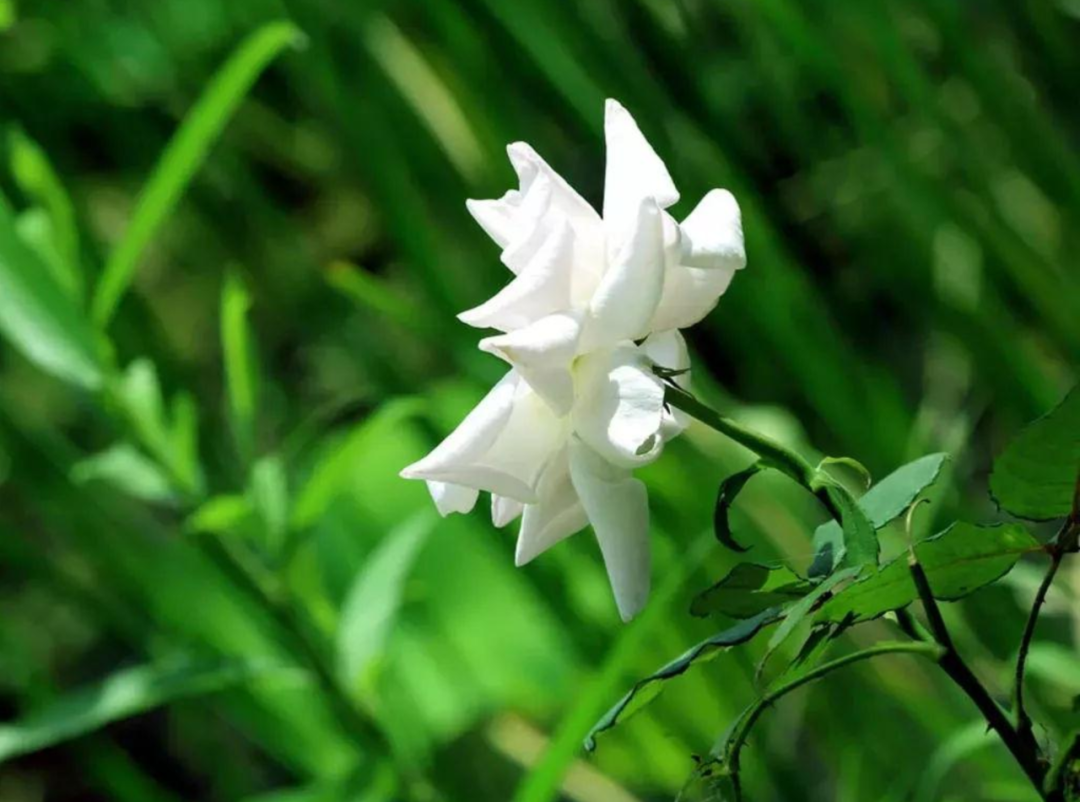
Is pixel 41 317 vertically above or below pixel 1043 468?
above


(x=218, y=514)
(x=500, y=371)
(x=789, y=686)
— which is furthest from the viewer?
(x=500, y=371)

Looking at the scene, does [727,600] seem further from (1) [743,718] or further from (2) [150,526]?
(2) [150,526]

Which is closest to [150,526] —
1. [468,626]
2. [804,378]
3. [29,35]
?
[468,626]

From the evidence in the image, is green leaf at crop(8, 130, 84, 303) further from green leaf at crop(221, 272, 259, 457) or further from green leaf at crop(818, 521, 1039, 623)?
green leaf at crop(818, 521, 1039, 623)

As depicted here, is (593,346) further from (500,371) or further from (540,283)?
(500,371)

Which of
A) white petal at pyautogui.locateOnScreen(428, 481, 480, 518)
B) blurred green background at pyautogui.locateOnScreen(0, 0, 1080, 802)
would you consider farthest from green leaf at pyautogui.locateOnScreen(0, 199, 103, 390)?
white petal at pyautogui.locateOnScreen(428, 481, 480, 518)

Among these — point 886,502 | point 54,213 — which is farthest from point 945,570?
point 54,213
